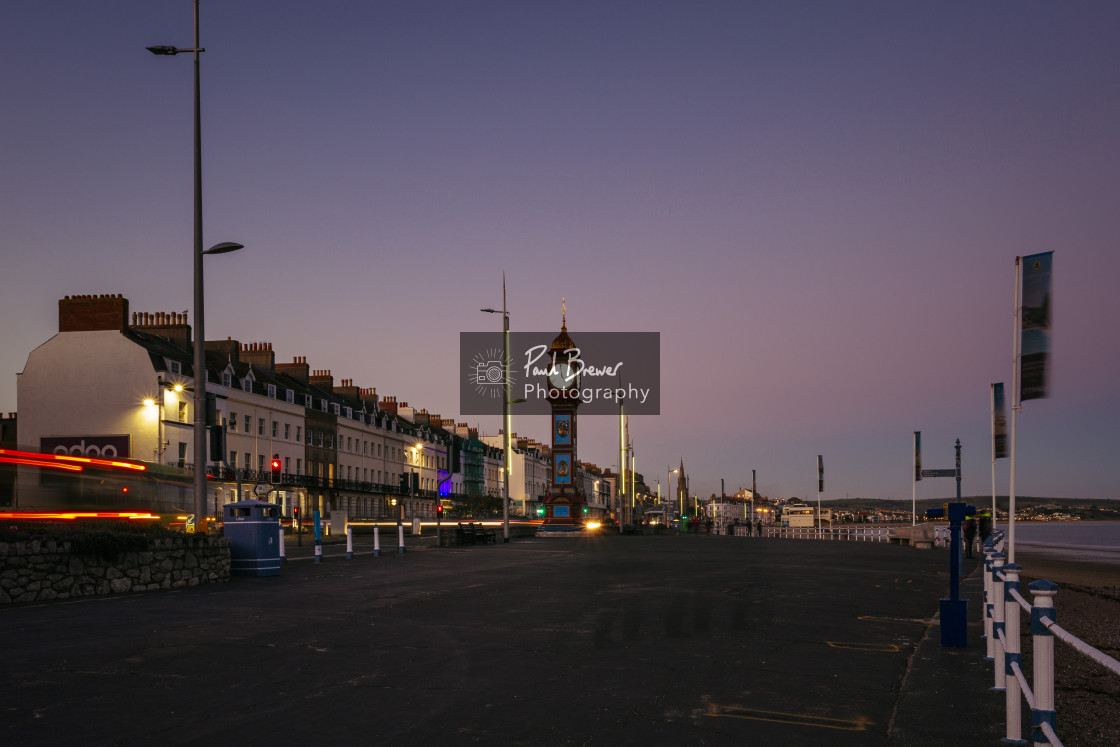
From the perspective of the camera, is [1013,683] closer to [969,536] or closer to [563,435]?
[969,536]

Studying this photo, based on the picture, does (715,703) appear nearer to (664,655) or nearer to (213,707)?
(664,655)

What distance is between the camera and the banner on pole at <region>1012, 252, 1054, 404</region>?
18547 mm

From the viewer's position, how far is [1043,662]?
420 centimetres

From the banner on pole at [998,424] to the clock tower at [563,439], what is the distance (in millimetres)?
39013

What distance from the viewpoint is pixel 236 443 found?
65.9 metres

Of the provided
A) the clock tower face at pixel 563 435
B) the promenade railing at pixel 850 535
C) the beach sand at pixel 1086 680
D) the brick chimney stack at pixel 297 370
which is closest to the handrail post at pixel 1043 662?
the beach sand at pixel 1086 680

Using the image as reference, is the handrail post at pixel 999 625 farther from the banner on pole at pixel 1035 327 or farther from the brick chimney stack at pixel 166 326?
the brick chimney stack at pixel 166 326

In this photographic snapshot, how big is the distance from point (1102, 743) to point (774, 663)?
3106mm

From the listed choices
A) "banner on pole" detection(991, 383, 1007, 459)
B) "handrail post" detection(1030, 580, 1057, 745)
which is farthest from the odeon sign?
"handrail post" detection(1030, 580, 1057, 745)

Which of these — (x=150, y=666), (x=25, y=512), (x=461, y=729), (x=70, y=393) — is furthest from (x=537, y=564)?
(x=70, y=393)

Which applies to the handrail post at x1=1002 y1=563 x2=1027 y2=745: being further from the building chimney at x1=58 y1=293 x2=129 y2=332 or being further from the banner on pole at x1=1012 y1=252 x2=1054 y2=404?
the building chimney at x1=58 y1=293 x2=129 y2=332

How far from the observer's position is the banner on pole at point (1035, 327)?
730 inches

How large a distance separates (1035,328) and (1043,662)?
16.6m

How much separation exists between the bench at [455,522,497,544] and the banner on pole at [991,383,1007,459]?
800 inches
